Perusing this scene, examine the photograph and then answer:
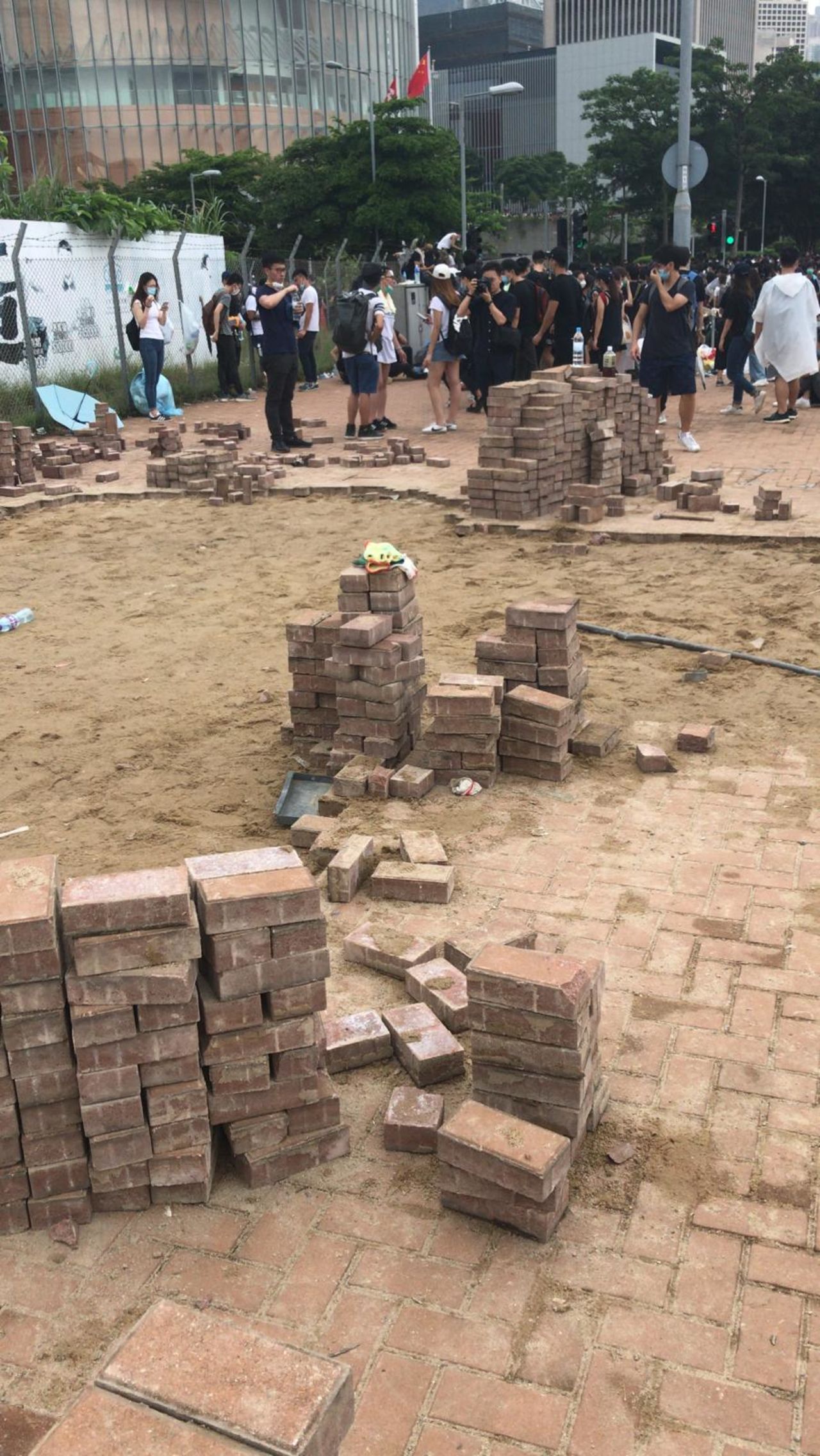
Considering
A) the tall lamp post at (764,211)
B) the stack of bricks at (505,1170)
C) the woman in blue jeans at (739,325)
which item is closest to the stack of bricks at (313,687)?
the stack of bricks at (505,1170)

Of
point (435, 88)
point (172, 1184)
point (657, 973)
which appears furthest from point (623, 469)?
point (435, 88)

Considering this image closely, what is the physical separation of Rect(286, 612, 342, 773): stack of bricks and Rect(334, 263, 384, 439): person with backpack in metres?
9.33

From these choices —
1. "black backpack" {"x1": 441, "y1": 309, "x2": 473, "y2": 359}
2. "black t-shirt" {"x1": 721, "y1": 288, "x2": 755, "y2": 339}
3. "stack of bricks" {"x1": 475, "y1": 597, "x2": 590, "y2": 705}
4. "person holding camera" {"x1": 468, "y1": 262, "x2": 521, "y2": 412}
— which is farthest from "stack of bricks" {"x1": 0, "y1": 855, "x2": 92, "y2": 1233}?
"black t-shirt" {"x1": 721, "y1": 288, "x2": 755, "y2": 339}

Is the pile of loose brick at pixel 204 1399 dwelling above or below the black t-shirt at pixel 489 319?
below

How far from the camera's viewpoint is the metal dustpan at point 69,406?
61.7 feet

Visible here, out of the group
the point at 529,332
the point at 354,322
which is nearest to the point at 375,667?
the point at 354,322

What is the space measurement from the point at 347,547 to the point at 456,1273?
28.5 feet

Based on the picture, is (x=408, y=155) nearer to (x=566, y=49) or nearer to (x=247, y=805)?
(x=247, y=805)

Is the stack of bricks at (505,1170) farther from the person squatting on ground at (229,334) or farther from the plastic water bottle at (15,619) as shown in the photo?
the person squatting on ground at (229,334)

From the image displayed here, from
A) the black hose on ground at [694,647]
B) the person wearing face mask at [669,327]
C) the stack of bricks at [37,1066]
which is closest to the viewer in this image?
the stack of bricks at [37,1066]

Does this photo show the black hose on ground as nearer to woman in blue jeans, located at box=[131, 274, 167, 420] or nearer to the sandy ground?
the sandy ground

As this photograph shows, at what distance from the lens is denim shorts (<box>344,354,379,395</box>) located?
1565cm

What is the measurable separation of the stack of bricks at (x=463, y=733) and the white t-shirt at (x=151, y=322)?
44.7ft

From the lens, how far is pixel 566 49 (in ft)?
359
